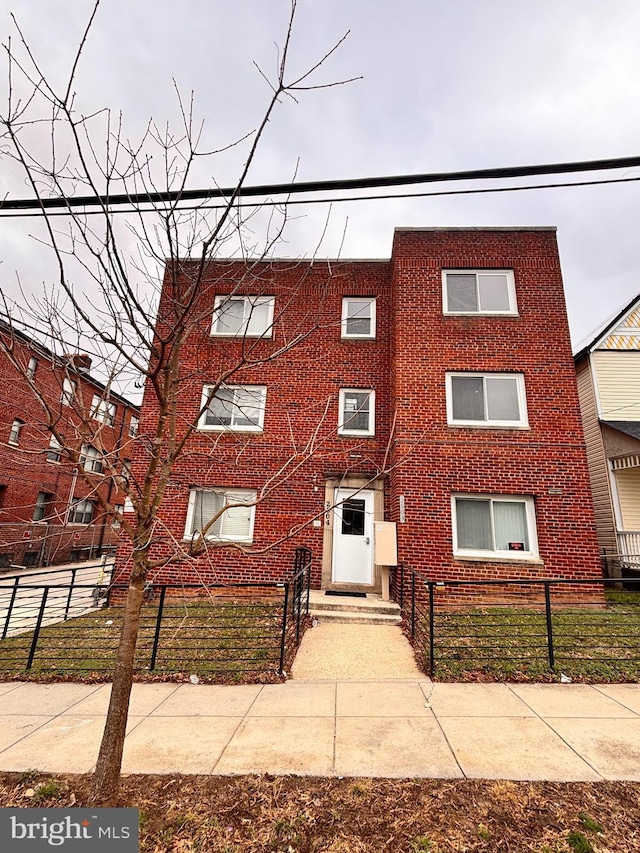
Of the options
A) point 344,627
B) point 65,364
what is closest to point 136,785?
point 65,364

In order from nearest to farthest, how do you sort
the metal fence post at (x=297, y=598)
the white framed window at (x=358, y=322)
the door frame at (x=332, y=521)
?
the metal fence post at (x=297, y=598) → the door frame at (x=332, y=521) → the white framed window at (x=358, y=322)

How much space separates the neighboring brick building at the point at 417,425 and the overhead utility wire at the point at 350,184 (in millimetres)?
4170

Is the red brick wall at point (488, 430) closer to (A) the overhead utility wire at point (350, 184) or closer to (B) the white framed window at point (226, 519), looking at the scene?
(B) the white framed window at point (226, 519)

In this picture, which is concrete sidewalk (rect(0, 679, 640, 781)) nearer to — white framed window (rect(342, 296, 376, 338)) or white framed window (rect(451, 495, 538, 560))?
white framed window (rect(451, 495, 538, 560))

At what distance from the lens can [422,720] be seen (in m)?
4.15

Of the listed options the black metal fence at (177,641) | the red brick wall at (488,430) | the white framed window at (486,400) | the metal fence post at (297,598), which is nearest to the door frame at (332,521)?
the red brick wall at (488,430)

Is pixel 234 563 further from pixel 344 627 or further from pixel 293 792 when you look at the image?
pixel 293 792

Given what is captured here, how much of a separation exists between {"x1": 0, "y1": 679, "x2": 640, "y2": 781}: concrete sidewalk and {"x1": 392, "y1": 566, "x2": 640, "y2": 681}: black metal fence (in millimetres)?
367

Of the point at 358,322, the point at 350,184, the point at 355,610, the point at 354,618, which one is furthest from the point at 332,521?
the point at 350,184

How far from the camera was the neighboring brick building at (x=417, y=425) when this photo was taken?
8.70 metres

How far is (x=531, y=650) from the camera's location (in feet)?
19.6

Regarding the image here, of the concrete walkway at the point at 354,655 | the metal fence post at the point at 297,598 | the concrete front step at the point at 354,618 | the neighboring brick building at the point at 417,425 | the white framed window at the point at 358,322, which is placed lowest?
the concrete walkway at the point at 354,655

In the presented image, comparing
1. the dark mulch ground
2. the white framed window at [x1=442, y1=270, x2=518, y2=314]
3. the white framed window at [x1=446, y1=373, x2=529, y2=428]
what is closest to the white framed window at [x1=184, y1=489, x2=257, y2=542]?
the white framed window at [x1=446, y1=373, x2=529, y2=428]

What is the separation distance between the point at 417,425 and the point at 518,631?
14.6 feet
